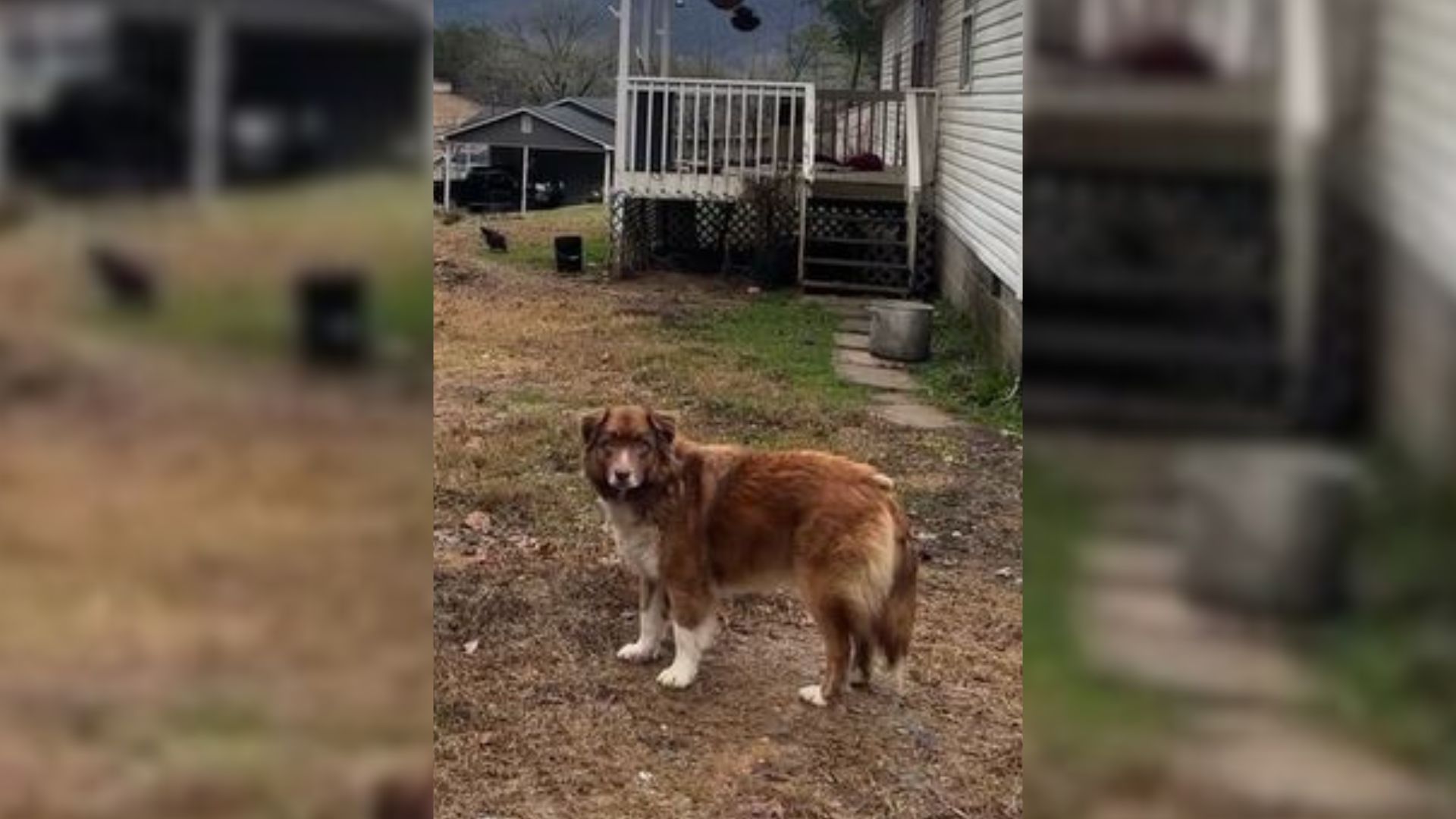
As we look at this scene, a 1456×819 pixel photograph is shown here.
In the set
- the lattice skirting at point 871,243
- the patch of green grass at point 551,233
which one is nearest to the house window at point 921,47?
the lattice skirting at point 871,243

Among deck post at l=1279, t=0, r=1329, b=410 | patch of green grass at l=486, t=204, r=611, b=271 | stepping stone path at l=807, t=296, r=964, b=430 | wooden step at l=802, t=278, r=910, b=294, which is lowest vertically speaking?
stepping stone path at l=807, t=296, r=964, b=430

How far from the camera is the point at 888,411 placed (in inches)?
266

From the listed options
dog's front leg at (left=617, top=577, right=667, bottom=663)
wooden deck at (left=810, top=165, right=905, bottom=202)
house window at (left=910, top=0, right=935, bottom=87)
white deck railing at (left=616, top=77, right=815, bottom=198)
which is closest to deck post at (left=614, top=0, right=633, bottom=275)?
white deck railing at (left=616, top=77, right=815, bottom=198)

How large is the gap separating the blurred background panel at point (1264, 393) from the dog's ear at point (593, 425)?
2.96 metres

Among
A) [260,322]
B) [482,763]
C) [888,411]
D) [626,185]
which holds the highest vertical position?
[626,185]

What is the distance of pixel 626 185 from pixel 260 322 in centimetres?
1039

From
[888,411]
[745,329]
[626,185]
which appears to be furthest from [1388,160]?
[626,185]

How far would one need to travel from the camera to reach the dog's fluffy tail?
3.35 metres

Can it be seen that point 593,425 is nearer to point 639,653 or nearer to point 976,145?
point 639,653

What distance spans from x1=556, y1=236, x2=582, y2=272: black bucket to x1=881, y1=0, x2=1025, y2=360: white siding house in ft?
10.5

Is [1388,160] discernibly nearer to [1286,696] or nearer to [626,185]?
[1286,696]

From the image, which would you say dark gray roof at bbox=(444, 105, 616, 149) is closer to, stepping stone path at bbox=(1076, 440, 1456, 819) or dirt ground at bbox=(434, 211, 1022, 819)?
dirt ground at bbox=(434, 211, 1022, 819)

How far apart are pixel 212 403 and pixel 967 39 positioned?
9.79 m

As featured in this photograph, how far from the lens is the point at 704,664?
3807mm
